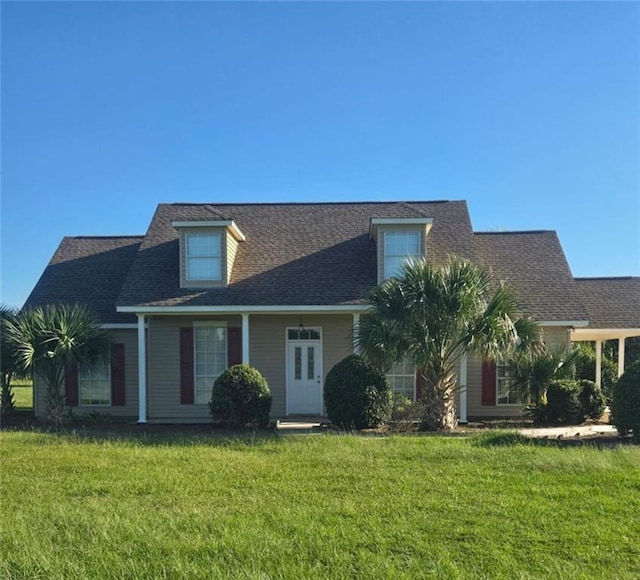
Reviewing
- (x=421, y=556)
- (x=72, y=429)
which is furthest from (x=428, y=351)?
(x=72, y=429)

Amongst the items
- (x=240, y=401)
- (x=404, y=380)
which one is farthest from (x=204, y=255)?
(x=404, y=380)

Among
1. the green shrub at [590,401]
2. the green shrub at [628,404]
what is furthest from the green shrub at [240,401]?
the green shrub at [590,401]

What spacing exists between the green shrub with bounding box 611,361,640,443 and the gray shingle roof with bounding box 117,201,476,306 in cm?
604

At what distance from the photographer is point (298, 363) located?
15.6m

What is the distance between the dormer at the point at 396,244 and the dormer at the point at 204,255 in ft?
14.1

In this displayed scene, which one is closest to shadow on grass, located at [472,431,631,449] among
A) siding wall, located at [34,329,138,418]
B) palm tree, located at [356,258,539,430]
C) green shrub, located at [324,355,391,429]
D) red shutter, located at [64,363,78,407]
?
palm tree, located at [356,258,539,430]

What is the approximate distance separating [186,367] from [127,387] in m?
1.89

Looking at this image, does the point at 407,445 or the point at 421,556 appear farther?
the point at 407,445

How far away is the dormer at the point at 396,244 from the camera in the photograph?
14984 millimetres

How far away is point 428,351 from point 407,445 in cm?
262

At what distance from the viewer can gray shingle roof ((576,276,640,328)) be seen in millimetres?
16547

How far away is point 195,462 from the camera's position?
28.2 ft

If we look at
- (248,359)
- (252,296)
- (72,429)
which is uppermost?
(252,296)

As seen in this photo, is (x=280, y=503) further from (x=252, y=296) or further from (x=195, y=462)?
(x=252, y=296)
